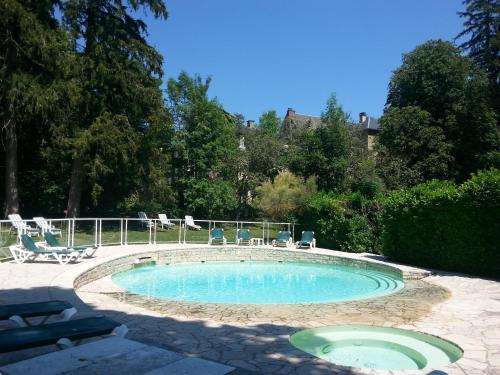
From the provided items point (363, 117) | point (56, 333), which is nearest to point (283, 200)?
point (56, 333)

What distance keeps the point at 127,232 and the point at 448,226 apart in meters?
11.5

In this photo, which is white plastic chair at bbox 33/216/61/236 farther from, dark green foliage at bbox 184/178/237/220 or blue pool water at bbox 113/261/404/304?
dark green foliage at bbox 184/178/237/220

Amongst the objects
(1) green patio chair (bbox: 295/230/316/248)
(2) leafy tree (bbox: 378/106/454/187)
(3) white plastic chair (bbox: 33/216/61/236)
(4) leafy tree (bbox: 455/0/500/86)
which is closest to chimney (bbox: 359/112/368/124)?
(4) leafy tree (bbox: 455/0/500/86)

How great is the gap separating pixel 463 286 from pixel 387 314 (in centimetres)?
401

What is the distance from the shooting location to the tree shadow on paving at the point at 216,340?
4785 mm

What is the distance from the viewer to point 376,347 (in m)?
6.60

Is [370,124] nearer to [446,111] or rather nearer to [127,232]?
[446,111]

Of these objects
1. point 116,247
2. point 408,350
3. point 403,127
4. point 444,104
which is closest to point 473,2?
point 444,104

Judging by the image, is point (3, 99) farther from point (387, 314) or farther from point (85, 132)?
point (387, 314)

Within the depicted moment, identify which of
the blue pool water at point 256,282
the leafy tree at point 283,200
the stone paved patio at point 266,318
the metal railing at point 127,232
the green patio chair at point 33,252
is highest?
the leafy tree at point 283,200

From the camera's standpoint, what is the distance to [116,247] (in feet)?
53.8

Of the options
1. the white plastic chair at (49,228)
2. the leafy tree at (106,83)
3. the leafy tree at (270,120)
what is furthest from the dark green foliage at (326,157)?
the leafy tree at (270,120)

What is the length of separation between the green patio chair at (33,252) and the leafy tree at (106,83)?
9.54 meters

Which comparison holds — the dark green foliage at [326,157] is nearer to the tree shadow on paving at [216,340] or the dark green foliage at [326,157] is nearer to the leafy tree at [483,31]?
the leafy tree at [483,31]
